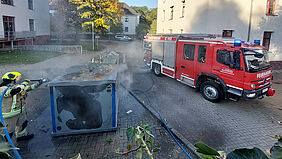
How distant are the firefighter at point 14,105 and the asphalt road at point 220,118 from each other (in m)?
Result: 3.89

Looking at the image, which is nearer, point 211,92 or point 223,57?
point 223,57

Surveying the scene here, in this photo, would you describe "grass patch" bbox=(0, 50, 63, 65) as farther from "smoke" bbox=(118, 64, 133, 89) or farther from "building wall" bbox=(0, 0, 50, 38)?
"smoke" bbox=(118, 64, 133, 89)

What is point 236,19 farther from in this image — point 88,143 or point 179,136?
point 88,143

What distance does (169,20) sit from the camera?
62.8ft

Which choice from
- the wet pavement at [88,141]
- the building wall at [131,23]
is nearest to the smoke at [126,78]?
the wet pavement at [88,141]

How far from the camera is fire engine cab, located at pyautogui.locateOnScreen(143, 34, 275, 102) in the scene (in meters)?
6.11

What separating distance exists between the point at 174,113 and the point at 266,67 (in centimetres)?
373

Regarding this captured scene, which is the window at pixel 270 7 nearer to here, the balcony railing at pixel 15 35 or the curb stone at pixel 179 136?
the curb stone at pixel 179 136

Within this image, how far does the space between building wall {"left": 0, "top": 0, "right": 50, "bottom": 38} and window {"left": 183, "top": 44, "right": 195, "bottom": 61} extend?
1858 centimetres

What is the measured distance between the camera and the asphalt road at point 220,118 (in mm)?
4652

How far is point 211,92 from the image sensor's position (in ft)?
23.6

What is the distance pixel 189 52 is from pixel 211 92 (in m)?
2.06

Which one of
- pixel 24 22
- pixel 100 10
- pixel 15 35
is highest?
pixel 100 10

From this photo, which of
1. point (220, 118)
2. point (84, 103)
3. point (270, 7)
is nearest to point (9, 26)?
point (84, 103)
